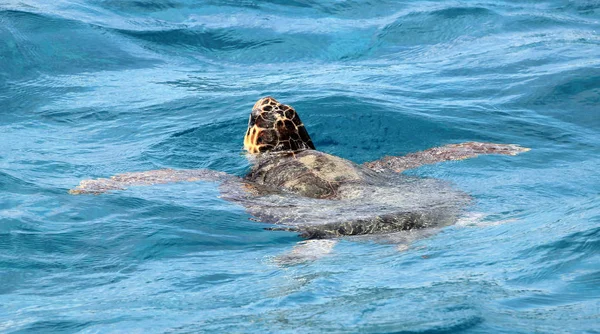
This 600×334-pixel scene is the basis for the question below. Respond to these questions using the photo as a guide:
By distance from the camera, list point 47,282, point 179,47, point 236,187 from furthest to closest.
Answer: point 179,47, point 236,187, point 47,282

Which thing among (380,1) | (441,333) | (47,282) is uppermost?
(380,1)

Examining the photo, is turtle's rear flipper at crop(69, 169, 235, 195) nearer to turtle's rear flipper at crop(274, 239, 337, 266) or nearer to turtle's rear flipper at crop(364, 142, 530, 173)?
turtle's rear flipper at crop(364, 142, 530, 173)

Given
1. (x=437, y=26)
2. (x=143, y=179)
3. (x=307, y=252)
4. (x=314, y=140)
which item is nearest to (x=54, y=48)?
(x=314, y=140)

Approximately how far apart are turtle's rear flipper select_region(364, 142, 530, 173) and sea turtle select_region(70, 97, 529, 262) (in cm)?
1

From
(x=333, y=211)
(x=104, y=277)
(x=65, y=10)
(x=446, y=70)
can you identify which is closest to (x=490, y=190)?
(x=333, y=211)

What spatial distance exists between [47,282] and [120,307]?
38.2 inches

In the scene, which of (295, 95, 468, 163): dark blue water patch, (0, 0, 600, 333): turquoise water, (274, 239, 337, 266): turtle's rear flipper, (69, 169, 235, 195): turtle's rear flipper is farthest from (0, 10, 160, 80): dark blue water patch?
(274, 239, 337, 266): turtle's rear flipper

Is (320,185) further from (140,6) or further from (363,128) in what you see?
(140,6)

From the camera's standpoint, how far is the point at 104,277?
21.0ft

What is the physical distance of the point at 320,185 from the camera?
781cm

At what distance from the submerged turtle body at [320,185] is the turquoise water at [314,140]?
182 mm

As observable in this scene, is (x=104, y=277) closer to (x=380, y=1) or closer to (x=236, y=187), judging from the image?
(x=236, y=187)

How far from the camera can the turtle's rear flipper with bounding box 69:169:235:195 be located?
8.34m

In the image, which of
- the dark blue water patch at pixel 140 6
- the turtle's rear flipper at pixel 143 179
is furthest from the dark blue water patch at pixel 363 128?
the dark blue water patch at pixel 140 6
